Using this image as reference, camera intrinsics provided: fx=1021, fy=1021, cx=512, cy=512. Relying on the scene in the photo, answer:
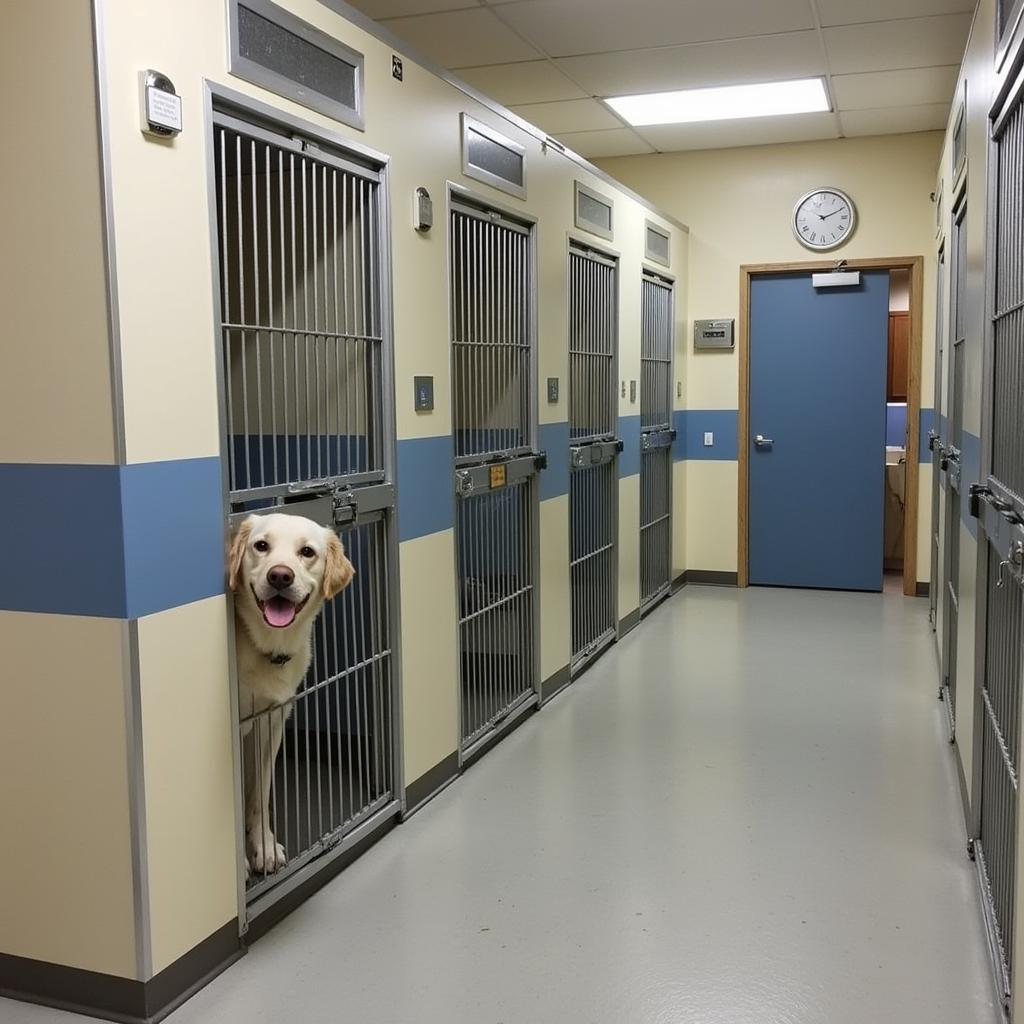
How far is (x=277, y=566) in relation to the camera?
2469 mm

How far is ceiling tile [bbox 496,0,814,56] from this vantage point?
440cm

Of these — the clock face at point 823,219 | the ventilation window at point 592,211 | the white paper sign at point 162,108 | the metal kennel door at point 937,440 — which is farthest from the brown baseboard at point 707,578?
the white paper sign at point 162,108

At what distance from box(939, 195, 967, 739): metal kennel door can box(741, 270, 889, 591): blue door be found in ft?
7.50

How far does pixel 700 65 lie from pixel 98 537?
4.29 meters

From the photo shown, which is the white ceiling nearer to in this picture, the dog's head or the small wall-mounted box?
the small wall-mounted box

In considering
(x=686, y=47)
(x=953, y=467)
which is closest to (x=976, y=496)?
(x=953, y=467)

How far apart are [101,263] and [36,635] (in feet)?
2.71

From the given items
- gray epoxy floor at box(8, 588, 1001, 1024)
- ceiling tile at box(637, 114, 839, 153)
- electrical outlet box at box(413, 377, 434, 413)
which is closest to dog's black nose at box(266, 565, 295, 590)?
gray epoxy floor at box(8, 588, 1001, 1024)

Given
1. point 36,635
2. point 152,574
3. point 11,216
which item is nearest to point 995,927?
point 152,574

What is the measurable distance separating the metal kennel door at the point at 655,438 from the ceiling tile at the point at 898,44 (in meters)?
1.67

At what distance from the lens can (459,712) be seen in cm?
380

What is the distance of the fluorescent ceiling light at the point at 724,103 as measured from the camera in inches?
225

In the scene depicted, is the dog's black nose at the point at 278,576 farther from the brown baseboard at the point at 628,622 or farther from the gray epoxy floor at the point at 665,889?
the brown baseboard at the point at 628,622

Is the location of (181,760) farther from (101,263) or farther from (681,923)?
(681,923)
